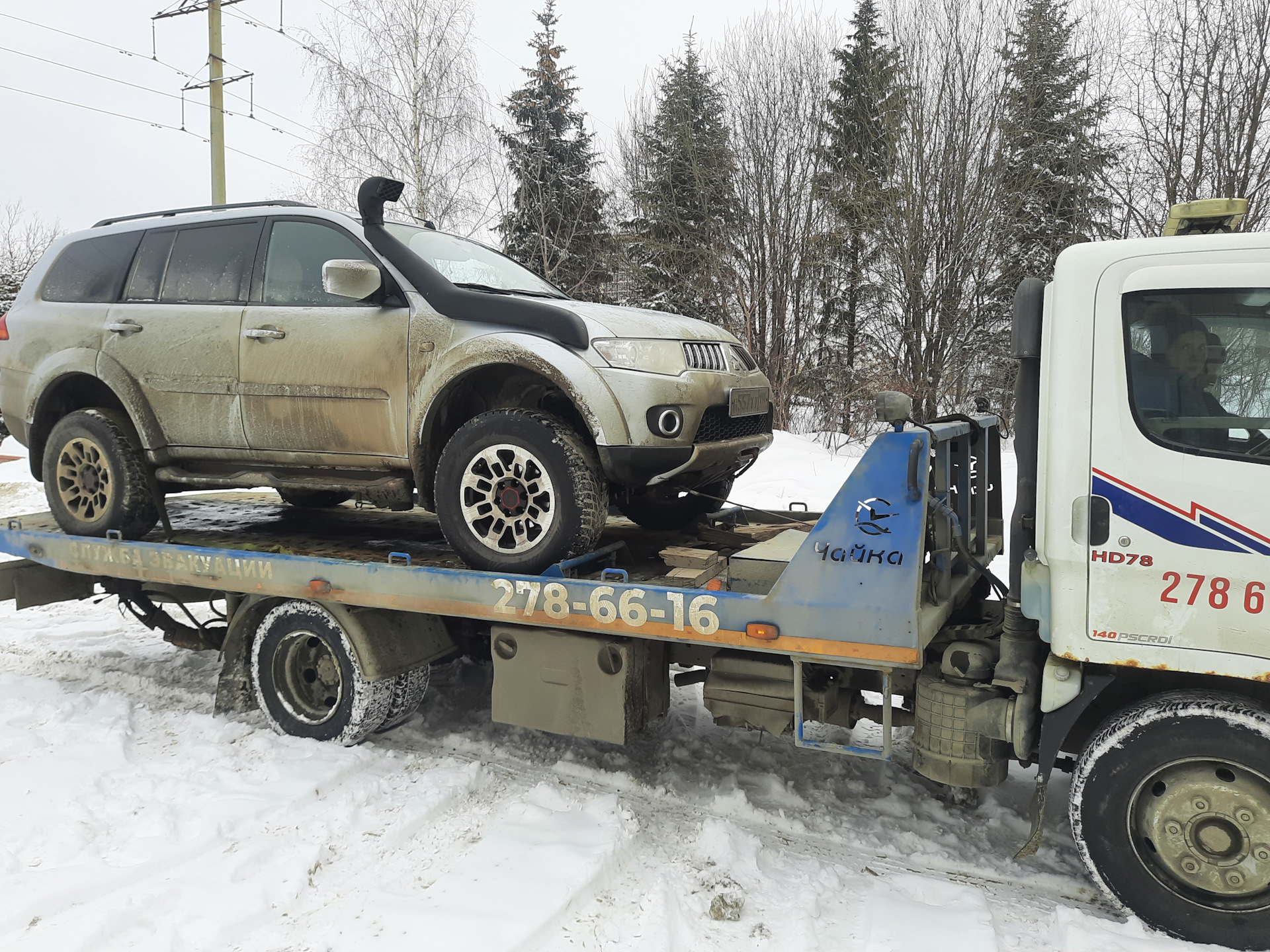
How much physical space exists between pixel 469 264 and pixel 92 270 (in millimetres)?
2406

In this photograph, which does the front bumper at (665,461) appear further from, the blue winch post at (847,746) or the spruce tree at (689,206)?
the spruce tree at (689,206)

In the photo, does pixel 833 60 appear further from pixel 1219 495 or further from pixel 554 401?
pixel 1219 495

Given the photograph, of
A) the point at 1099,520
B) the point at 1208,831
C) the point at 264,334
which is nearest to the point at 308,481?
the point at 264,334

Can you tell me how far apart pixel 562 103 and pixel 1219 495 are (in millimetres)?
20097

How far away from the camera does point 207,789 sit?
12.3ft

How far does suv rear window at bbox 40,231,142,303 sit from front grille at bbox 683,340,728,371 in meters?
3.42

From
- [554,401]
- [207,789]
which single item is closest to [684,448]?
[554,401]

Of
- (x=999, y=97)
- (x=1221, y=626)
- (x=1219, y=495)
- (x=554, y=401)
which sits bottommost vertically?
(x=1221, y=626)

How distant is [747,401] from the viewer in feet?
13.8

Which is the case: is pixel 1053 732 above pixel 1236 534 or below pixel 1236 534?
below

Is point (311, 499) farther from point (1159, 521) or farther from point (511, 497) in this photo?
point (1159, 521)

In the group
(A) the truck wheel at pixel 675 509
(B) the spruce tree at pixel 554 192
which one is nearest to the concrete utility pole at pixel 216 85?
(B) the spruce tree at pixel 554 192

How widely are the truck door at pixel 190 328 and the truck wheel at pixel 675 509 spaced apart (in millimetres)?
2212

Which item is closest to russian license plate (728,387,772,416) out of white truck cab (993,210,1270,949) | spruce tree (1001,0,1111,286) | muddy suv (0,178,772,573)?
muddy suv (0,178,772,573)
